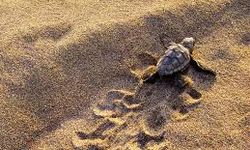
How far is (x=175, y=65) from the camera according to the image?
3.11m

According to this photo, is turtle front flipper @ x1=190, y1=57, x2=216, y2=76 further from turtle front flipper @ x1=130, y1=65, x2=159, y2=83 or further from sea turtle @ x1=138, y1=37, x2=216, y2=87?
turtle front flipper @ x1=130, y1=65, x2=159, y2=83

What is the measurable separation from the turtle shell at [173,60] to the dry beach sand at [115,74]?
0.13m

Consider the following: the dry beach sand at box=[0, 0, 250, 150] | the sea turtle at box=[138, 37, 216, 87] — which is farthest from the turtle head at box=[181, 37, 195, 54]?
Result: the dry beach sand at box=[0, 0, 250, 150]

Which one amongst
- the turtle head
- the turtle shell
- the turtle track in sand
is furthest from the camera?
the turtle head

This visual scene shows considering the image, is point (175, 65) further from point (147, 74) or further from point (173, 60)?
point (147, 74)

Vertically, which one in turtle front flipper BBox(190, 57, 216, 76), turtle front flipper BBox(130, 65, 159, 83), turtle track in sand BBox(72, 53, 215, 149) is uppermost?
turtle front flipper BBox(190, 57, 216, 76)

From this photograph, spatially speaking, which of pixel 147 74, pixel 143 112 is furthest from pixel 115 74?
pixel 143 112

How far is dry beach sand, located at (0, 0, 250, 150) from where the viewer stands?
114 inches

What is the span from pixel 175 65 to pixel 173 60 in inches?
1.7

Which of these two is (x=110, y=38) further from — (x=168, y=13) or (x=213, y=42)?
(x=213, y=42)

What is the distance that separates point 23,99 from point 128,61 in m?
0.85

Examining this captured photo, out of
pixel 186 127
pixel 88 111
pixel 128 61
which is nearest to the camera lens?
pixel 186 127

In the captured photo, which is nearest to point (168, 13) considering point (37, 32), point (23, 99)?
point (37, 32)

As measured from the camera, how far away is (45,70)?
3227mm
